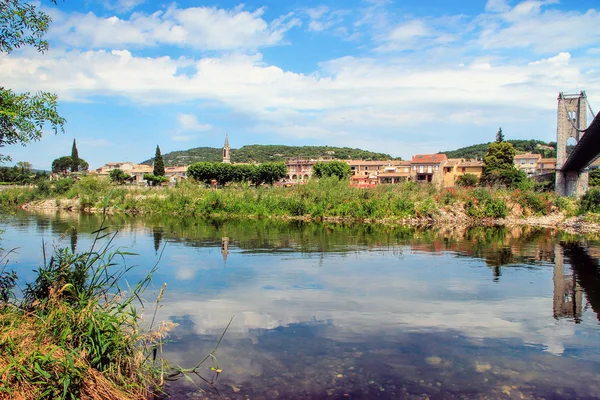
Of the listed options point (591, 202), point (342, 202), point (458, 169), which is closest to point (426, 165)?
point (458, 169)

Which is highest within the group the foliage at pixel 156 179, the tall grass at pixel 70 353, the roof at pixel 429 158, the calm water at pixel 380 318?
the roof at pixel 429 158

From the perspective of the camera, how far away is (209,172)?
84562 millimetres

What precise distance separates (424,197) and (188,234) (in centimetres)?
1581

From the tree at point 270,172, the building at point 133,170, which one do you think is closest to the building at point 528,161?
the tree at point 270,172

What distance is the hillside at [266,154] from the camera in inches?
5846

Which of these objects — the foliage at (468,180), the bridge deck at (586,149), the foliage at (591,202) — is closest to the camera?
the bridge deck at (586,149)

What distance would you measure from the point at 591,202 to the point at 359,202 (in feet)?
43.9

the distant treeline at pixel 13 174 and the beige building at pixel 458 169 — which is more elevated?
the beige building at pixel 458 169

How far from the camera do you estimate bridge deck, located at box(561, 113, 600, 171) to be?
22.6 meters

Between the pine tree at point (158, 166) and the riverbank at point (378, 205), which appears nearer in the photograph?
the riverbank at point (378, 205)

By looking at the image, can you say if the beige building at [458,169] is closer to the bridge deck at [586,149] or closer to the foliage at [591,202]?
the bridge deck at [586,149]

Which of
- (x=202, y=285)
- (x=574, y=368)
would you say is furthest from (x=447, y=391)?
(x=202, y=285)

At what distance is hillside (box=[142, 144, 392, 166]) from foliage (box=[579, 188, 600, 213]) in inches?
4560

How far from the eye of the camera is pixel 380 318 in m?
8.38
